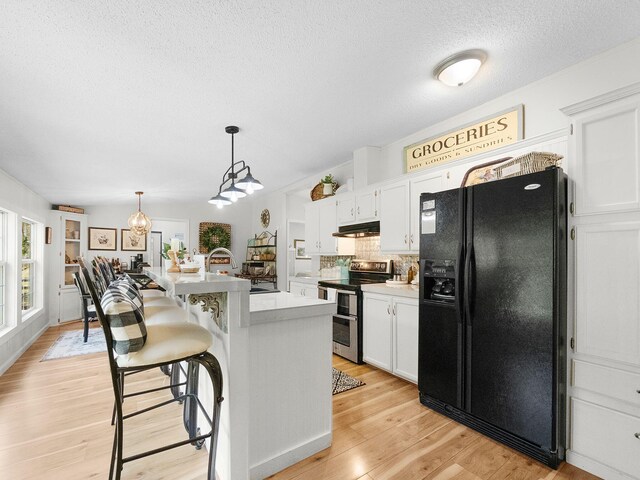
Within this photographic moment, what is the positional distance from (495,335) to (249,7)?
7.96 ft

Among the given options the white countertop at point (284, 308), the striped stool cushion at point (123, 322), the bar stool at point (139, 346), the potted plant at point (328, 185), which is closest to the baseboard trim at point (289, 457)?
the bar stool at point (139, 346)

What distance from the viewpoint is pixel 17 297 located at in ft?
12.8

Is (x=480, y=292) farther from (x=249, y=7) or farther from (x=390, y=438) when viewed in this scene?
(x=249, y=7)

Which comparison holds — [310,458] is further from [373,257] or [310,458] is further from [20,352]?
[20,352]

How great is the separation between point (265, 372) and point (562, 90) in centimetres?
290

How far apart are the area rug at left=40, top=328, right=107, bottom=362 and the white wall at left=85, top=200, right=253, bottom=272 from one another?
191 cm

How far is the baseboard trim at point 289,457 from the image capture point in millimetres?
1754

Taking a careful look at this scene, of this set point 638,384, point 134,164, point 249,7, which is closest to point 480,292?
point 638,384

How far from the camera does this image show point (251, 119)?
9.56 feet

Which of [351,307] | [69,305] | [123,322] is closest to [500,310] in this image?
[351,307]

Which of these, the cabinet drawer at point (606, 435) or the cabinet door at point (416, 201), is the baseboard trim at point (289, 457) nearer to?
the cabinet drawer at point (606, 435)

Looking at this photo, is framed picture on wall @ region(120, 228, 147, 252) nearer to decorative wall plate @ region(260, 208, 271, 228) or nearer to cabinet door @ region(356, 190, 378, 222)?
decorative wall plate @ region(260, 208, 271, 228)

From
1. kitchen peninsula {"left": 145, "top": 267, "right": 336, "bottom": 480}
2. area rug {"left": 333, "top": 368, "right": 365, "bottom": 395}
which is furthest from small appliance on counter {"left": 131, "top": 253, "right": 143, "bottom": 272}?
kitchen peninsula {"left": 145, "top": 267, "right": 336, "bottom": 480}

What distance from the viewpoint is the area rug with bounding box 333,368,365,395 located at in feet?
9.67
